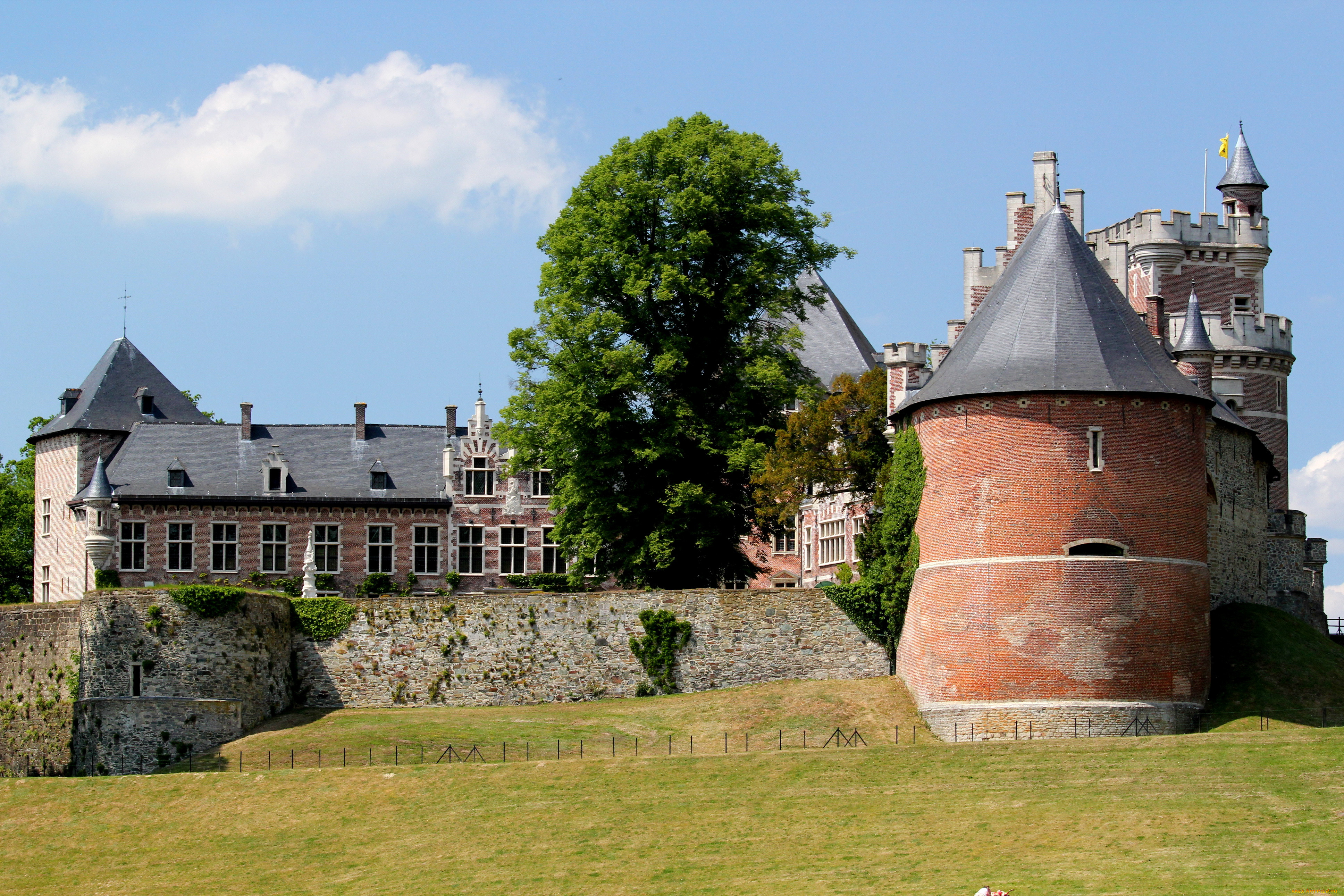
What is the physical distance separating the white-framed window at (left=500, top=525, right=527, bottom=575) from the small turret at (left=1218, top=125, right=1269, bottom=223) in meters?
23.2

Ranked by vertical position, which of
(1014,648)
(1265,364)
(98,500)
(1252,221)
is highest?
(1252,221)

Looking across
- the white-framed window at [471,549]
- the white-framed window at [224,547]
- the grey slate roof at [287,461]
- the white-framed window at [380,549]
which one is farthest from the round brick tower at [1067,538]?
the white-framed window at [224,547]

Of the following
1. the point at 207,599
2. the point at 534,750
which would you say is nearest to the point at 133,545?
the point at 207,599

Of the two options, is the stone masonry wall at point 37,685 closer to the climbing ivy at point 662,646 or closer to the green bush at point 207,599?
the green bush at point 207,599

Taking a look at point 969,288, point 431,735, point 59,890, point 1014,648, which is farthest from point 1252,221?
point 59,890

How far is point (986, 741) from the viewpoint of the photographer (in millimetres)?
37406

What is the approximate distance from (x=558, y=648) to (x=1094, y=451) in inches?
514

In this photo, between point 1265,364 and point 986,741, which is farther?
point 1265,364

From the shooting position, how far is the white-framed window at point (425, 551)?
196 ft

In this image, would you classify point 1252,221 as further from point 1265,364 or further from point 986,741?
point 986,741

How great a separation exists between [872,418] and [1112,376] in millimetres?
8036

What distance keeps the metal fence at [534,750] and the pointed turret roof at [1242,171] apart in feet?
80.3

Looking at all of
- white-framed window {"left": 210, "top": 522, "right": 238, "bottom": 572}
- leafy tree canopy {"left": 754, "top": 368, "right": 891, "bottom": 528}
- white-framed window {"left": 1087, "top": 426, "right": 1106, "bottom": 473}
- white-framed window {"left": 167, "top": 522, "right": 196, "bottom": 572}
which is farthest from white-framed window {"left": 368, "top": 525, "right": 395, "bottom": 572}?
white-framed window {"left": 1087, "top": 426, "right": 1106, "bottom": 473}

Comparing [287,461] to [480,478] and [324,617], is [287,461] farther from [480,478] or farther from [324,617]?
[324,617]
